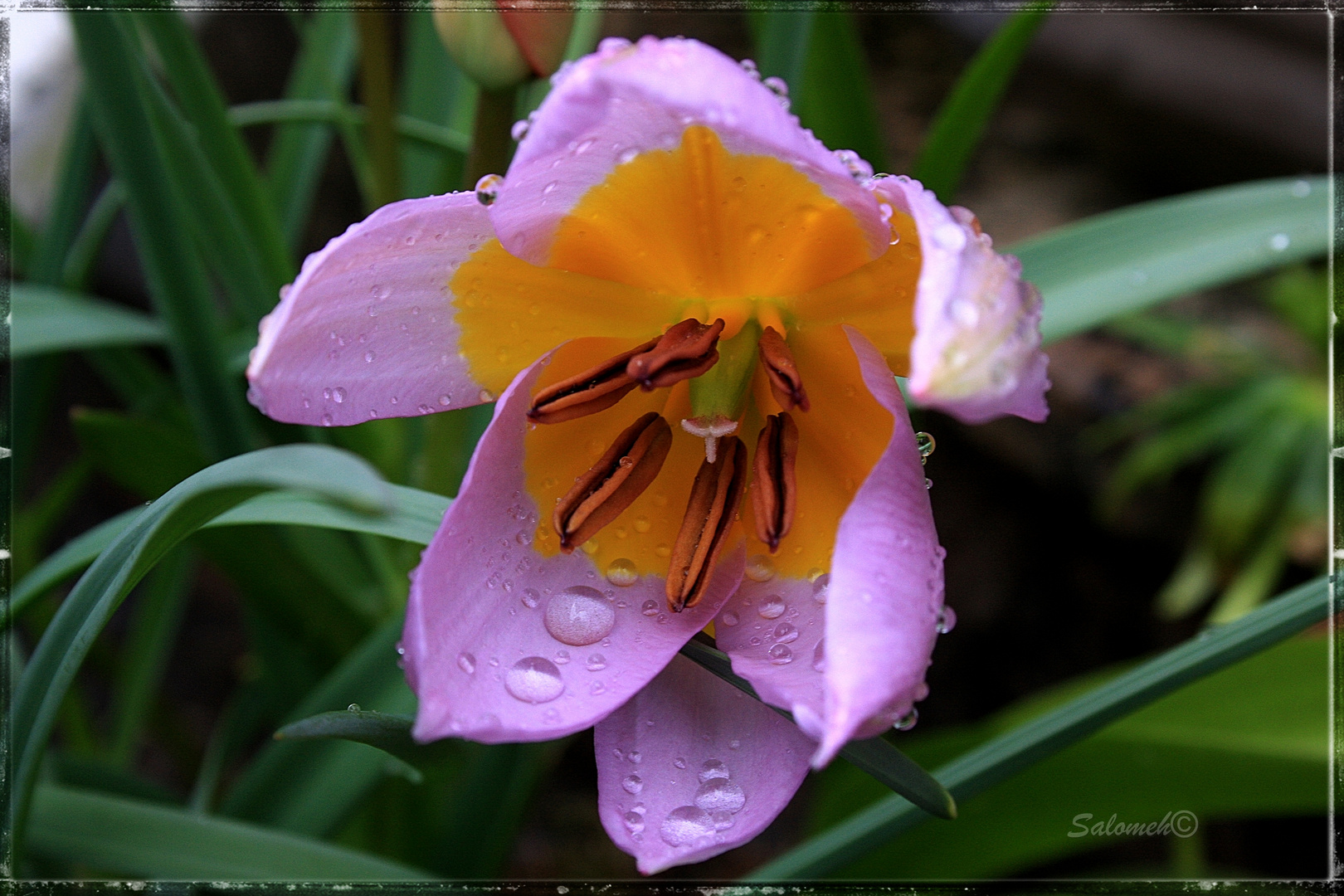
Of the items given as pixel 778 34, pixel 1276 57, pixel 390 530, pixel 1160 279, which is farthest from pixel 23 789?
pixel 1276 57

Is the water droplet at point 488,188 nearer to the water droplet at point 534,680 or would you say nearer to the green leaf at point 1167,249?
the water droplet at point 534,680

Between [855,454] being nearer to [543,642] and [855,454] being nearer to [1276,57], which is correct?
[543,642]

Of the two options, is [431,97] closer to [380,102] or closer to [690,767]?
[380,102]

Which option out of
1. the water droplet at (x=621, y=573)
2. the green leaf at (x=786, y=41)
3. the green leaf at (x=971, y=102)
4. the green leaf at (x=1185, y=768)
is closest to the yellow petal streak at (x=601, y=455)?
the water droplet at (x=621, y=573)

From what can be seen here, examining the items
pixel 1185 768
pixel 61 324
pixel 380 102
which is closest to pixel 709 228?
pixel 380 102

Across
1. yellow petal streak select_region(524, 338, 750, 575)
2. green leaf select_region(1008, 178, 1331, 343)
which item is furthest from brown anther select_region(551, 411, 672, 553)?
green leaf select_region(1008, 178, 1331, 343)

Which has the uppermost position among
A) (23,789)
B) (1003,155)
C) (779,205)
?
(1003,155)

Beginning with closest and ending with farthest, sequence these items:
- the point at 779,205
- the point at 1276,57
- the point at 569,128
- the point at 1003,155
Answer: the point at 569,128 → the point at 779,205 → the point at 1276,57 → the point at 1003,155
